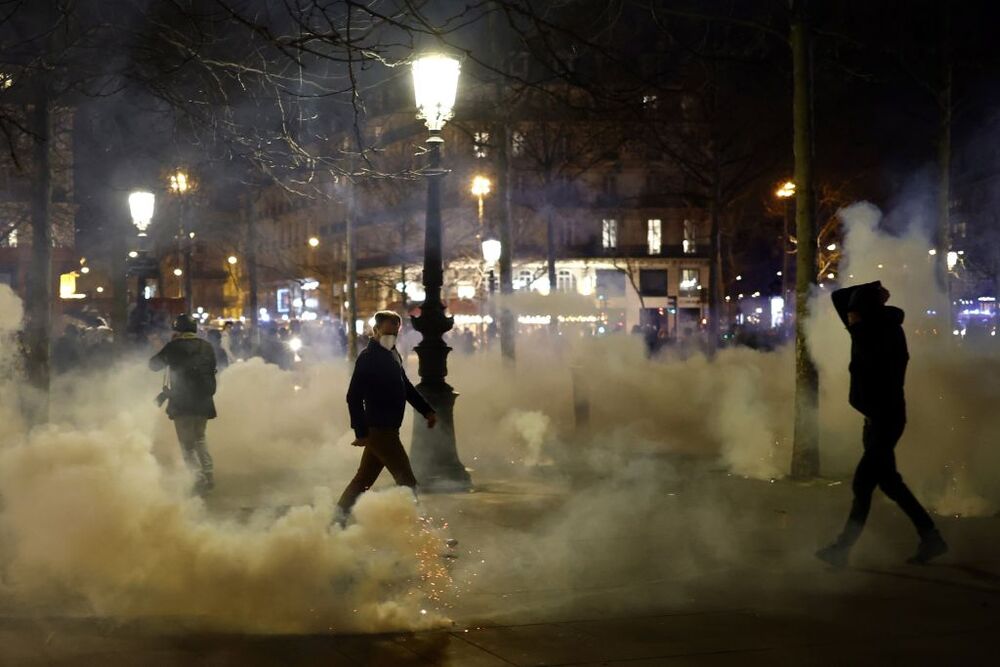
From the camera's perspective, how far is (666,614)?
6305 millimetres

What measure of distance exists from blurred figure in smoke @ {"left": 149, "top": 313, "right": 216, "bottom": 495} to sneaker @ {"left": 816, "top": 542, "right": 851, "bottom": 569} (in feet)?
20.1

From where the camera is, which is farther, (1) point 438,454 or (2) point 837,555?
(1) point 438,454

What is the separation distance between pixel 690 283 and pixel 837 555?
61.3 m

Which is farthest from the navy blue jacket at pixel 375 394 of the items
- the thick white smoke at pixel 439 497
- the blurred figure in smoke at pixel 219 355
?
the blurred figure in smoke at pixel 219 355

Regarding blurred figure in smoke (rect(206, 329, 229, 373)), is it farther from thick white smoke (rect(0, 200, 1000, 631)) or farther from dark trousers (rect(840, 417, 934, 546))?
dark trousers (rect(840, 417, 934, 546))

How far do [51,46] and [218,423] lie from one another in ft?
19.1

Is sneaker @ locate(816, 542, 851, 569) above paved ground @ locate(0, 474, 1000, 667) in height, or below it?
above

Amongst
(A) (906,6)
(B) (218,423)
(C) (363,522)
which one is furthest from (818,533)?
(A) (906,6)

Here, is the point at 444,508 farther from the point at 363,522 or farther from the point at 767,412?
the point at 767,412

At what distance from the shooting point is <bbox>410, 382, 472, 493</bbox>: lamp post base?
11.1 meters

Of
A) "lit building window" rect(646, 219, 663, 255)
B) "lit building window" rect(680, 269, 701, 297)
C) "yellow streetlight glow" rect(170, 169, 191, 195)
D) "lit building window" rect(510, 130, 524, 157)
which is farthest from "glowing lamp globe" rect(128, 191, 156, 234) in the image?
"lit building window" rect(680, 269, 701, 297)

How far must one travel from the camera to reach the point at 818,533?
28.2 feet

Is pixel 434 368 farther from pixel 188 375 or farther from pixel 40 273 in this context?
pixel 40 273

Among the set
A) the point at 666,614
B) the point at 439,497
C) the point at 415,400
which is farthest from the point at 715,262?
the point at 666,614
